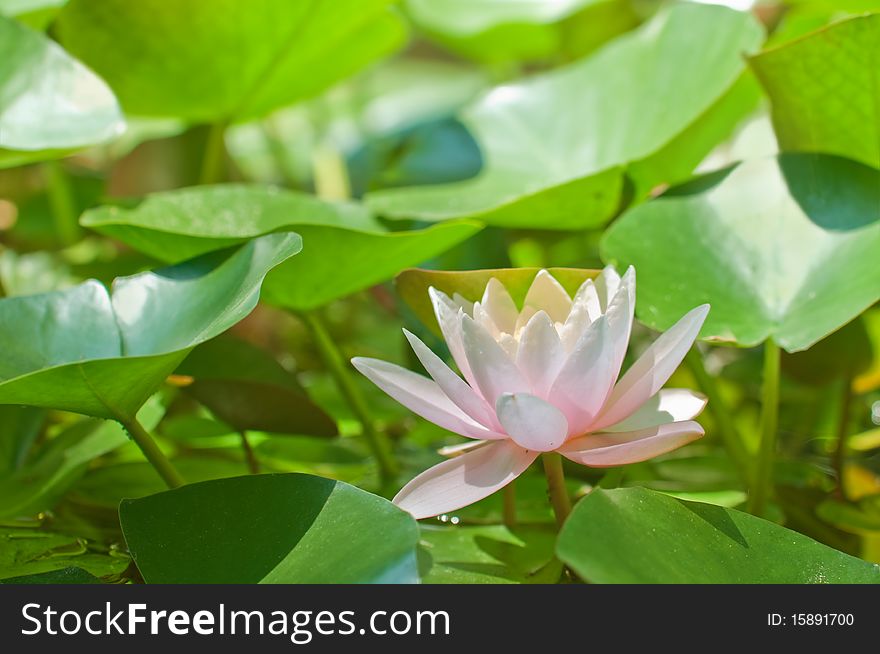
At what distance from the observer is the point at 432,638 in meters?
0.36

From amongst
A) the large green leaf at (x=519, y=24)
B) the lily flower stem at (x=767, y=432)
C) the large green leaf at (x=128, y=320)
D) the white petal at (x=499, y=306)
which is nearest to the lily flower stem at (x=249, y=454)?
the large green leaf at (x=128, y=320)

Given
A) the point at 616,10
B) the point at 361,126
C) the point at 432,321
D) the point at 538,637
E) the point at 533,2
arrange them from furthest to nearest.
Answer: the point at 361,126, the point at 616,10, the point at 533,2, the point at 432,321, the point at 538,637

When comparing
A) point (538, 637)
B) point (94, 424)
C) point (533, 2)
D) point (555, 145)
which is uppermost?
point (533, 2)

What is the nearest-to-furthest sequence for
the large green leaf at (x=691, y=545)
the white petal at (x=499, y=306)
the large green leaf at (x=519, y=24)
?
1. the large green leaf at (x=691, y=545)
2. the white petal at (x=499, y=306)
3. the large green leaf at (x=519, y=24)

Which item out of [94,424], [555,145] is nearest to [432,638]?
[94,424]

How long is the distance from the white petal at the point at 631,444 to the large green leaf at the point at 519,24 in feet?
2.42

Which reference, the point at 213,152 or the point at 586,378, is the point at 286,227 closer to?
the point at 586,378

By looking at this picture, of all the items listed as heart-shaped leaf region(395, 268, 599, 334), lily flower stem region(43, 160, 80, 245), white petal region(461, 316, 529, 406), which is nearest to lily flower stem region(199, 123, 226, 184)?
lily flower stem region(43, 160, 80, 245)

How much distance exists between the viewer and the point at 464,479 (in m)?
0.39

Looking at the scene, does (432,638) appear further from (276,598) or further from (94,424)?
(94,424)

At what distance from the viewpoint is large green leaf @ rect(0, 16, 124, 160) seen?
0.56m

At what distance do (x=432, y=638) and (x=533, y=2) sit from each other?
91 cm

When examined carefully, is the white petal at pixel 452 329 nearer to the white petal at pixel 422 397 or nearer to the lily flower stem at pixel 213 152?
the white petal at pixel 422 397

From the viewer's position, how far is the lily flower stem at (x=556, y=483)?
40cm
